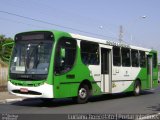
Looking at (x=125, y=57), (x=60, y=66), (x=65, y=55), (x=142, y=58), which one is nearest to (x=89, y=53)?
(x=65, y=55)

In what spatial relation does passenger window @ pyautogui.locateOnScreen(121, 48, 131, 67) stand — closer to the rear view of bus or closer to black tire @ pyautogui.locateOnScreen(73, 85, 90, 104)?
black tire @ pyautogui.locateOnScreen(73, 85, 90, 104)

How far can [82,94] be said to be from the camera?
17031 mm

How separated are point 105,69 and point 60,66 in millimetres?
4146

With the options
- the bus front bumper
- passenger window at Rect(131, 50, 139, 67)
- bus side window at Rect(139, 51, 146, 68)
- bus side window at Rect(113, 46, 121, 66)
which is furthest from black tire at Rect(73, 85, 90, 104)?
bus side window at Rect(139, 51, 146, 68)

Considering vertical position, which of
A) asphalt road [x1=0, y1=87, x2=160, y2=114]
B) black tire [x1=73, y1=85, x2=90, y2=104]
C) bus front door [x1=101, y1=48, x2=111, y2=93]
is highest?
bus front door [x1=101, y1=48, x2=111, y2=93]

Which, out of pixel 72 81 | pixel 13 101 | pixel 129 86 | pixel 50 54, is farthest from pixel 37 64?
pixel 129 86

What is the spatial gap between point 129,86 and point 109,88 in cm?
268

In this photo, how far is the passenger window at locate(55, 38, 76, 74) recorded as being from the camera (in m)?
15.4

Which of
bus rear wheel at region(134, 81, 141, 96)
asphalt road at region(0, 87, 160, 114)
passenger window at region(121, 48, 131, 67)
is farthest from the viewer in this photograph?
bus rear wheel at region(134, 81, 141, 96)

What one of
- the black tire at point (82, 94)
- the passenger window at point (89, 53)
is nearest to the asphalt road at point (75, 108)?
the black tire at point (82, 94)

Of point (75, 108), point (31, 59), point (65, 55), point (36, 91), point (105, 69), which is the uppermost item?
point (65, 55)

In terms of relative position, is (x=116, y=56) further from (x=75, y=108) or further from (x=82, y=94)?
(x=75, y=108)

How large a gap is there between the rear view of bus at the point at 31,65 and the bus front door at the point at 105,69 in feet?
13.7

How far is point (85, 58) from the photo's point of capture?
1728cm
